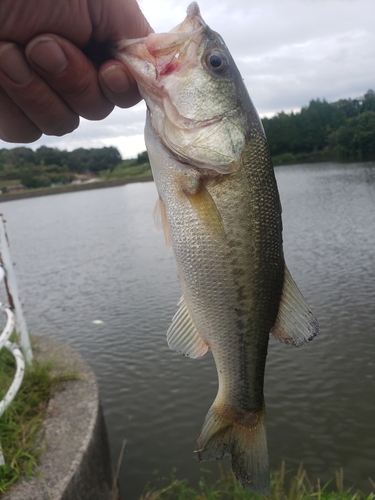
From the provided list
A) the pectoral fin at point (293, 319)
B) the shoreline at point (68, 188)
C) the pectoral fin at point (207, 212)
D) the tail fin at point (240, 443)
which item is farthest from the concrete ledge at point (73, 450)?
the shoreline at point (68, 188)

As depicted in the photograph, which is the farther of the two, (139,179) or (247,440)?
(139,179)

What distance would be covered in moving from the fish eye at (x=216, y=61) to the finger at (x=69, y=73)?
0.48 m

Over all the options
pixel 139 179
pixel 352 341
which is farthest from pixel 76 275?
pixel 139 179

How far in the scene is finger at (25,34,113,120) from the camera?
1646mm

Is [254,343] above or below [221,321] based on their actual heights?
below

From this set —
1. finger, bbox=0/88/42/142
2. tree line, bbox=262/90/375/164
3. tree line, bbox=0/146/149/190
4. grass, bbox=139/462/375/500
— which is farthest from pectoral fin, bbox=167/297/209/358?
tree line, bbox=262/90/375/164

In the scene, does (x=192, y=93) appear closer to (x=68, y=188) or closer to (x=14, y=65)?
(x=14, y=65)

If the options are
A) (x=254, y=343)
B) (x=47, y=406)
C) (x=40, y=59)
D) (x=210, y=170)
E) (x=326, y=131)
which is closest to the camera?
(x=40, y=59)

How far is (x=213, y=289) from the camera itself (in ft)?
6.18

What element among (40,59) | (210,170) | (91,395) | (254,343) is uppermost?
(40,59)

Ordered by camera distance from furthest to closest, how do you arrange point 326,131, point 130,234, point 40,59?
point 326,131 < point 130,234 < point 40,59

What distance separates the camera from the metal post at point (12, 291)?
4.50 meters

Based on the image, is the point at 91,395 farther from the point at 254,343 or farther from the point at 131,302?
the point at 131,302

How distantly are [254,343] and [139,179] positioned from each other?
67.3 m
